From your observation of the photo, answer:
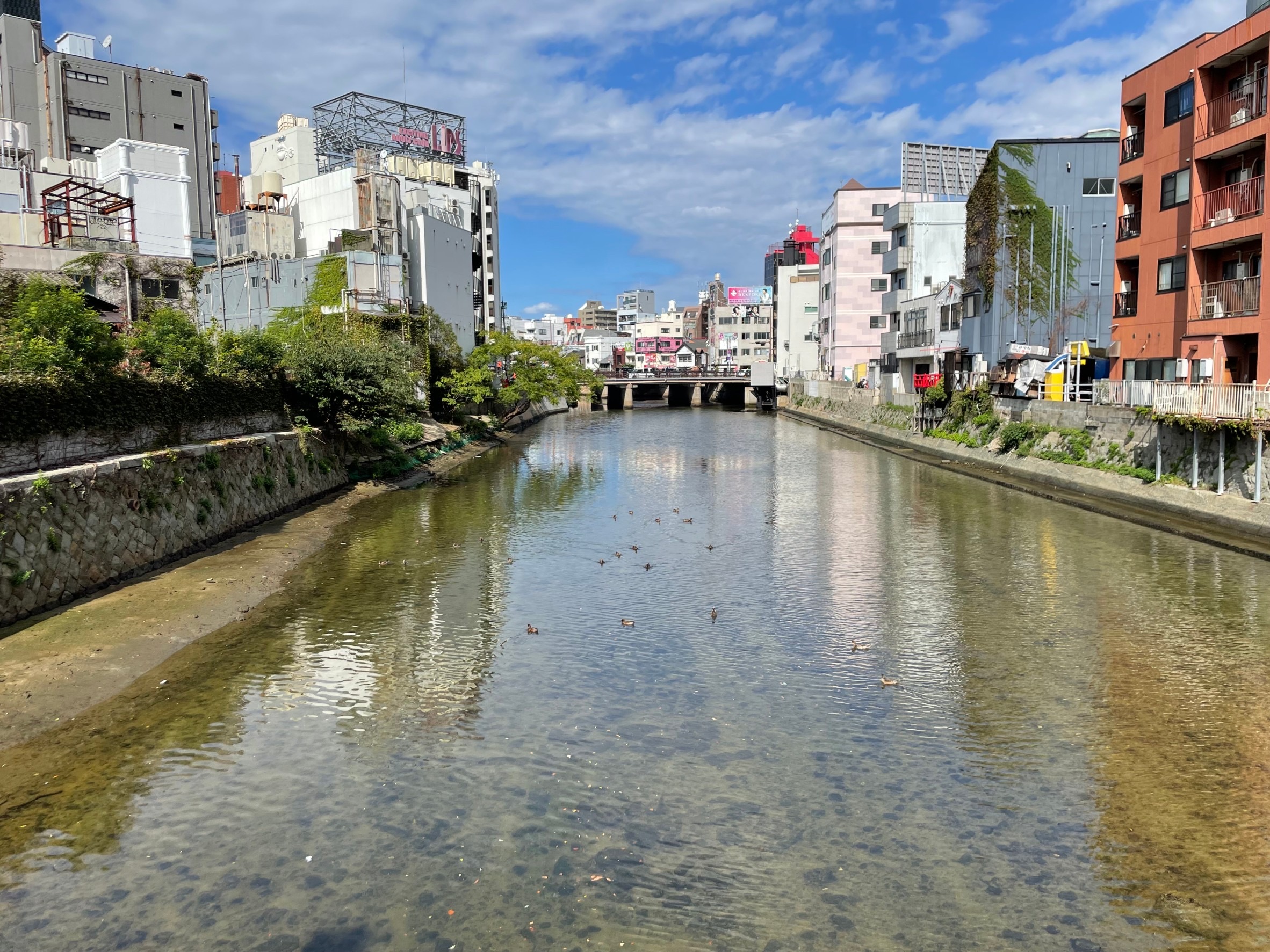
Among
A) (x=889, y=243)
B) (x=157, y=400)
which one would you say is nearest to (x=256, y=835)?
(x=157, y=400)

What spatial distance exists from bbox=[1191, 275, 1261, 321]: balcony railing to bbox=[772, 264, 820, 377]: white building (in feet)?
283

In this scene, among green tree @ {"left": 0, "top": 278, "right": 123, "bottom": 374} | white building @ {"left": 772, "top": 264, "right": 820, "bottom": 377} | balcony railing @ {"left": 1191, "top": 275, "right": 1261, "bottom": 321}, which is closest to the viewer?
green tree @ {"left": 0, "top": 278, "right": 123, "bottom": 374}

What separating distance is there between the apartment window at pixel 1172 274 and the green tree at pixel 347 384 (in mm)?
30539

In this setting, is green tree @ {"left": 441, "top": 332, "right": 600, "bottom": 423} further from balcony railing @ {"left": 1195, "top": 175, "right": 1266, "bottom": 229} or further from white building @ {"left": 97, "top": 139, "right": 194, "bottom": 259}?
balcony railing @ {"left": 1195, "top": 175, "right": 1266, "bottom": 229}

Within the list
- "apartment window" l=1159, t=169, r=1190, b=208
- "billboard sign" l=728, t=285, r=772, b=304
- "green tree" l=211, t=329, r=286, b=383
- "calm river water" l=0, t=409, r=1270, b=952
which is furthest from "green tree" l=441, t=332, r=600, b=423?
"billboard sign" l=728, t=285, r=772, b=304

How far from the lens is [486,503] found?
34062 mm

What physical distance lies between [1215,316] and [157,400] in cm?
3426

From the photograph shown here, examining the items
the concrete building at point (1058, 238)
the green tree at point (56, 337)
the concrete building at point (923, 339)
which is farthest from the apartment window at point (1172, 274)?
the green tree at point (56, 337)

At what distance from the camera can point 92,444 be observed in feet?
68.4

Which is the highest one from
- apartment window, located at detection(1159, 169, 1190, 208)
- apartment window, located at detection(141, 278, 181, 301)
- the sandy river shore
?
apartment window, located at detection(1159, 169, 1190, 208)

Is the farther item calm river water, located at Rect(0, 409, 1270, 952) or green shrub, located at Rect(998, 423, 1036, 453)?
green shrub, located at Rect(998, 423, 1036, 453)

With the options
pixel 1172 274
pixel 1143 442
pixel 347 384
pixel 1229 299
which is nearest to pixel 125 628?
pixel 347 384

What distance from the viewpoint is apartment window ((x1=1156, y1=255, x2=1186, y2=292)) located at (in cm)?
3416

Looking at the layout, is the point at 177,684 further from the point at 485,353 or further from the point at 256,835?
the point at 485,353
